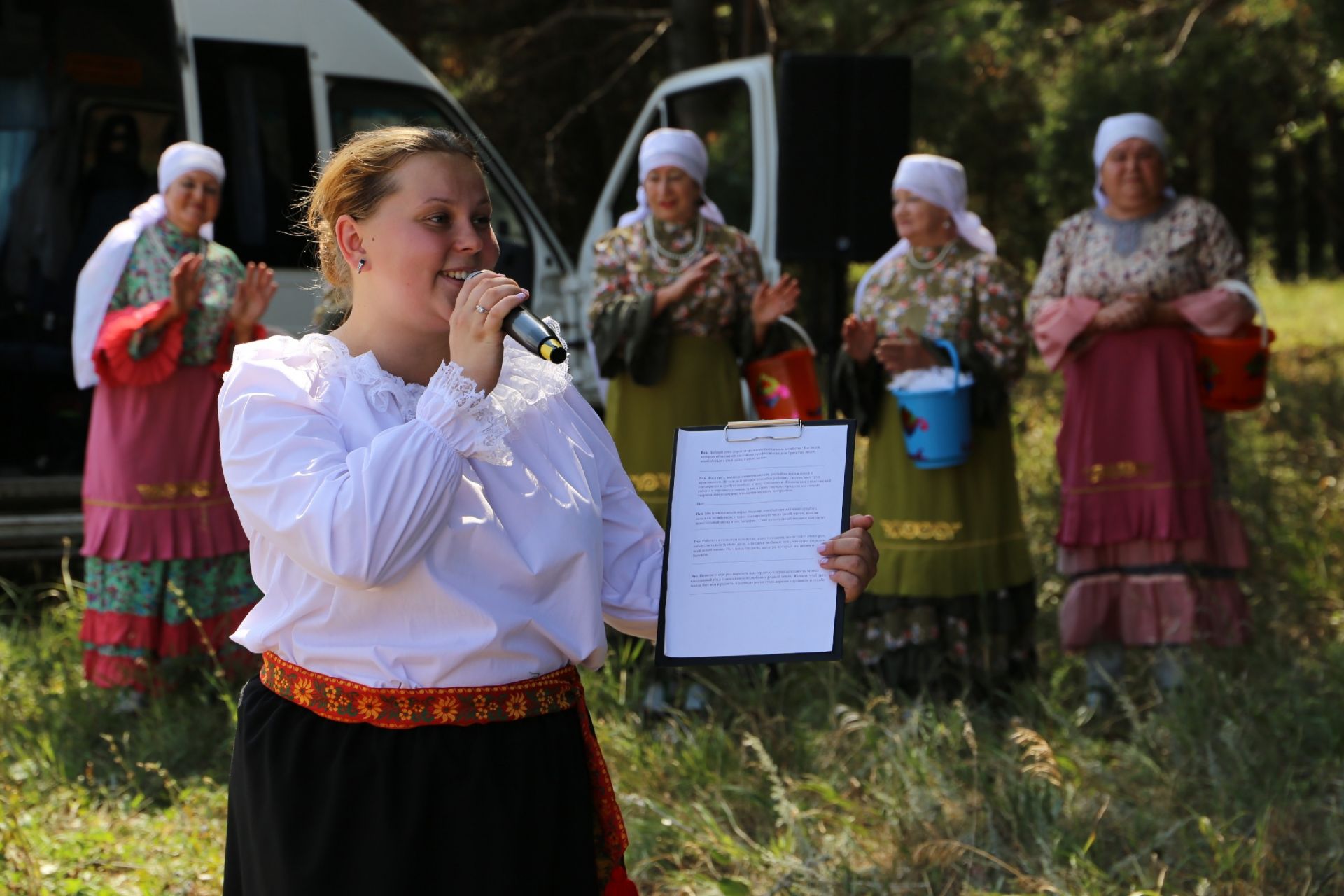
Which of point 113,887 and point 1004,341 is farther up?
point 1004,341

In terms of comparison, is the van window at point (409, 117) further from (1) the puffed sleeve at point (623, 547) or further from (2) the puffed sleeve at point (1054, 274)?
(1) the puffed sleeve at point (623, 547)

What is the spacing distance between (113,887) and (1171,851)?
2582 mm

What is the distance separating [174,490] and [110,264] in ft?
2.69

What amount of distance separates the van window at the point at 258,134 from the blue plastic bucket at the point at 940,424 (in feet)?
10.5

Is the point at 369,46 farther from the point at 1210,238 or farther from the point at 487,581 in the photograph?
the point at 487,581

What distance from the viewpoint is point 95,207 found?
6.55m

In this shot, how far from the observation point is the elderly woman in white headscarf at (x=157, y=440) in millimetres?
5105

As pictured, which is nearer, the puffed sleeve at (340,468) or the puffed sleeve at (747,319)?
the puffed sleeve at (340,468)

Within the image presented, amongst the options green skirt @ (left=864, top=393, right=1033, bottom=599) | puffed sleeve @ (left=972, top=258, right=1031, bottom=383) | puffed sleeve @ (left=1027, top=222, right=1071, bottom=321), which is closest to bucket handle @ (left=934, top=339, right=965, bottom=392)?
puffed sleeve @ (left=972, top=258, right=1031, bottom=383)

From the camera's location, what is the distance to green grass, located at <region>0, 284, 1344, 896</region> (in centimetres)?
346

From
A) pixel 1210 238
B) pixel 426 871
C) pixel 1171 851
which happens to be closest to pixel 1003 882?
pixel 1171 851

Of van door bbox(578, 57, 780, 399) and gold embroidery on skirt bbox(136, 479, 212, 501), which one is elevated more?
van door bbox(578, 57, 780, 399)

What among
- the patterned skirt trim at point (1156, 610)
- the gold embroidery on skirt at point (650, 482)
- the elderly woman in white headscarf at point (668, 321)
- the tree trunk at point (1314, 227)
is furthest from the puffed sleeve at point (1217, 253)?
the tree trunk at point (1314, 227)

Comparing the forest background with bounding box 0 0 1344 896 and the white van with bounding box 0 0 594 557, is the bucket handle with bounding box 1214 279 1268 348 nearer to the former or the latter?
the forest background with bounding box 0 0 1344 896
